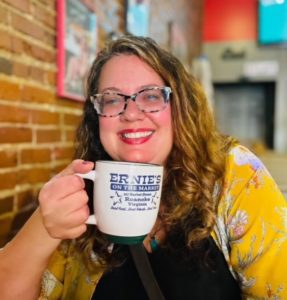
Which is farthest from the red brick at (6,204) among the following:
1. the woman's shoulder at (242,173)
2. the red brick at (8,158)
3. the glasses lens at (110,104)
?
the woman's shoulder at (242,173)

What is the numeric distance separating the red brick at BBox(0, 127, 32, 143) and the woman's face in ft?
1.22

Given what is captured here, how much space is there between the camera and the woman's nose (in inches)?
36.0

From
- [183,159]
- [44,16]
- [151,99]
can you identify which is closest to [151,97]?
[151,99]

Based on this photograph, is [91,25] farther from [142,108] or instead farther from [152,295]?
[152,295]

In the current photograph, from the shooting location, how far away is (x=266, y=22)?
15.8 ft

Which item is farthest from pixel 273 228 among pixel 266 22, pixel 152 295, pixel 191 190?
pixel 266 22

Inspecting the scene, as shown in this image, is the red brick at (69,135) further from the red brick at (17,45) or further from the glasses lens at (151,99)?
the glasses lens at (151,99)

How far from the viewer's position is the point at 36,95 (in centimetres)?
135

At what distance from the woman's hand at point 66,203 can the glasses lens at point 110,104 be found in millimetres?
247

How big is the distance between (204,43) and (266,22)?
85 centimetres

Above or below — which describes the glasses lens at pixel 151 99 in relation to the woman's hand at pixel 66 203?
above

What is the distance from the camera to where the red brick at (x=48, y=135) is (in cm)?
139

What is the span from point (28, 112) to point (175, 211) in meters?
0.65

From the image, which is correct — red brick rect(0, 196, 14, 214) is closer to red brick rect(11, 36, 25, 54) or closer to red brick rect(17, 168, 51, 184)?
red brick rect(17, 168, 51, 184)
